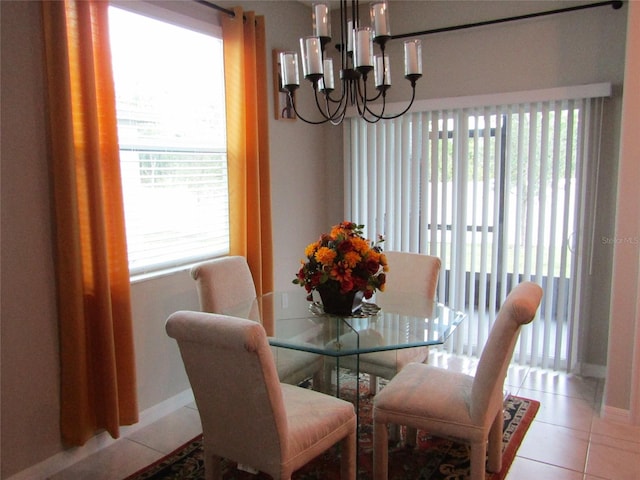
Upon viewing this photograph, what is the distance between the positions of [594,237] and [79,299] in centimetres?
328

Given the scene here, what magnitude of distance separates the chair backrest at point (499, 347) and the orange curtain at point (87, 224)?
178 centimetres

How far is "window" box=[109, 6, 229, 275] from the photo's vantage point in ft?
9.12

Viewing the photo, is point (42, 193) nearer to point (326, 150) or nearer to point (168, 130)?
point (168, 130)

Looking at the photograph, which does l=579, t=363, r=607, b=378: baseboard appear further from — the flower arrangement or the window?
the window

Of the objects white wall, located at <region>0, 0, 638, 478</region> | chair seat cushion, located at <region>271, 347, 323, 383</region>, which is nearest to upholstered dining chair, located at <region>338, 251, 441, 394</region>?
chair seat cushion, located at <region>271, 347, 323, 383</region>

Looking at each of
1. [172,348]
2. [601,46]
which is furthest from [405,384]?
[601,46]

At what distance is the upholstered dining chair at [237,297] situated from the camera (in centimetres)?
267

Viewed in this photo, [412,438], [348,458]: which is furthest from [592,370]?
[348,458]

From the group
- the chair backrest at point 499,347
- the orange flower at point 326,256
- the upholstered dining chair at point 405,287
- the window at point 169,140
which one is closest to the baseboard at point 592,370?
the upholstered dining chair at point 405,287

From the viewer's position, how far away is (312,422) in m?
1.97

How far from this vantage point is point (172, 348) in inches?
124

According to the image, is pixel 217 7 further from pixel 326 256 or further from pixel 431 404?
pixel 431 404

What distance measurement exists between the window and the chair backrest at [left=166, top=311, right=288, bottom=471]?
1.20 meters

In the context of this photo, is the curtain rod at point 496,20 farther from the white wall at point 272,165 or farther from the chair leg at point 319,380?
the chair leg at point 319,380
